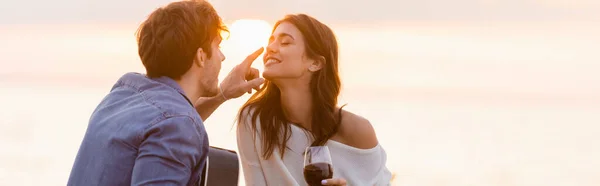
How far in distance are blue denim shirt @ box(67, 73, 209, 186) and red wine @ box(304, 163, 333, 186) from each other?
1.36 m

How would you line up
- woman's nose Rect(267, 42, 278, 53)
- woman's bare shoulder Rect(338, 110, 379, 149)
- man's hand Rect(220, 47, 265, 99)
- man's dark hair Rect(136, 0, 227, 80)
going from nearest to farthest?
man's dark hair Rect(136, 0, 227, 80) → man's hand Rect(220, 47, 265, 99) → woman's nose Rect(267, 42, 278, 53) → woman's bare shoulder Rect(338, 110, 379, 149)

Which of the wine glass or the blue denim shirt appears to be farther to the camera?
the wine glass

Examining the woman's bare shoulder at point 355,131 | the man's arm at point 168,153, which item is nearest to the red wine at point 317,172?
the woman's bare shoulder at point 355,131

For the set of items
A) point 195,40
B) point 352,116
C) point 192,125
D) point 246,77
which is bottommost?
point 352,116

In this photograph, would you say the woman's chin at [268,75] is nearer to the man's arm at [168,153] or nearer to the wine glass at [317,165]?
the wine glass at [317,165]

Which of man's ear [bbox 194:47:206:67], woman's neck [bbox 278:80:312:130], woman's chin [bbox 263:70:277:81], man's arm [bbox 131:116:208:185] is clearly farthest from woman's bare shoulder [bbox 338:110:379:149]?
man's arm [bbox 131:116:208:185]

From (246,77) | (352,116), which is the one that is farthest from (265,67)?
(352,116)

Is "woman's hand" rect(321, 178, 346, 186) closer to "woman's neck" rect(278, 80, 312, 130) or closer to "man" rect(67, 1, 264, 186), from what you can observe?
"man" rect(67, 1, 264, 186)

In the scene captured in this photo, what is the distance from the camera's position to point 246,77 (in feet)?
19.2

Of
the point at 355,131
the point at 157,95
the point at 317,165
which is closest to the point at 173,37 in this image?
the point at 157,95

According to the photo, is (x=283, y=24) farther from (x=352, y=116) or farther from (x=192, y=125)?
(x=192, y=125)

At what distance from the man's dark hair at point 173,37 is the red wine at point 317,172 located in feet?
4.10

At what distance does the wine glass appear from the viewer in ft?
16.4

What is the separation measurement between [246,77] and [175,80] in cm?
189
